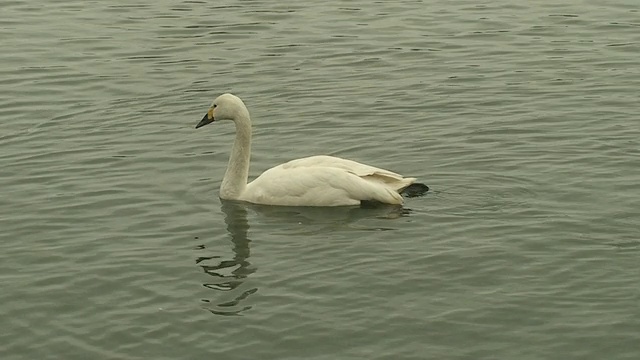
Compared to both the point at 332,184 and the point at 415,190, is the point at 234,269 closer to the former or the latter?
the point at 332,184

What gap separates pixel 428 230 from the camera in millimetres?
12633

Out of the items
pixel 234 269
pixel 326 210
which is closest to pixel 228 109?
pixel 326 210

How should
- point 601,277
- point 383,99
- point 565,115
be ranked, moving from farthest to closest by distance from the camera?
1. point 383,99
2. point 565,115
3. point 601,277

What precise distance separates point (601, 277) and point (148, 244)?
3.90 meters

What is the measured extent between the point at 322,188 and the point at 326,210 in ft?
0.68

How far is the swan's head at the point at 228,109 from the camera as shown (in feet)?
46.4

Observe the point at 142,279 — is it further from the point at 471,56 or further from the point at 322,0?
the point at 322,0

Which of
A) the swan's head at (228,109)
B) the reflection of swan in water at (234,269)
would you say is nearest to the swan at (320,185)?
the reflection of swan in water at (234,269)

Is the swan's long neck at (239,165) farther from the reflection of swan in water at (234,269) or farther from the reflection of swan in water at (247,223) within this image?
the reflection of swan in water at (234,269)

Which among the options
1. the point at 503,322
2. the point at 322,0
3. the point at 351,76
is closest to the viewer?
the point at 503,322

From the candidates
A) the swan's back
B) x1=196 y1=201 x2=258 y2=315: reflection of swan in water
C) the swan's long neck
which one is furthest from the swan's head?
x1=196 y1=201 x2=258 y2=315: reflection of swan in water

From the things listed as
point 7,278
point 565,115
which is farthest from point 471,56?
point 7,278

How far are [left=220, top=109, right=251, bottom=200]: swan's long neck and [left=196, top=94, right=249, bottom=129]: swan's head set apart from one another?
13mm

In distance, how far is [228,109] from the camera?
14.2 metres
